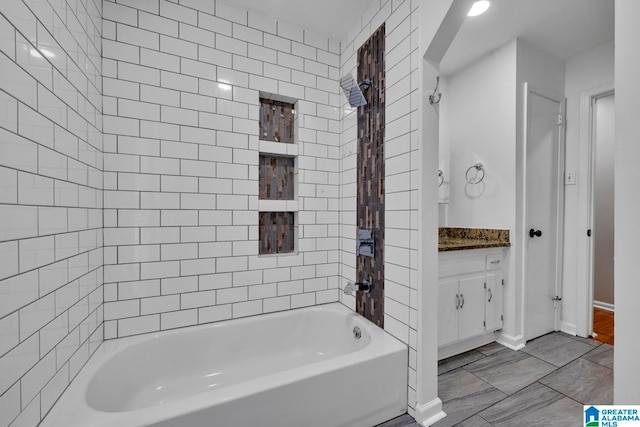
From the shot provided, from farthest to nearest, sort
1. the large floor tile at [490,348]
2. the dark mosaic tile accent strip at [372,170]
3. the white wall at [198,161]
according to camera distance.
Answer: the large floor tile at [490,348] → the dark mosaic tile accent strip at [372,170] → the white wall at [198,161]

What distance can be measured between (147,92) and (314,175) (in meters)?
1.20

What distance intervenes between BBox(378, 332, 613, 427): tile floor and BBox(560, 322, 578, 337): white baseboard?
0.13 meters

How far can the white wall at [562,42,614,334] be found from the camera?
7.99 ft

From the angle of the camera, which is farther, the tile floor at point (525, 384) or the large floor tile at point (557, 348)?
the large floor tile at point (557, 348)

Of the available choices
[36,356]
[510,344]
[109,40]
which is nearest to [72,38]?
[109,40]

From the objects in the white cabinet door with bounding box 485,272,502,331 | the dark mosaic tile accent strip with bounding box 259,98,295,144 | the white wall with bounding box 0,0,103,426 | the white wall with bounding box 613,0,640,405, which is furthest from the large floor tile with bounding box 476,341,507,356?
the white wall with bounding box 0,0,103,426

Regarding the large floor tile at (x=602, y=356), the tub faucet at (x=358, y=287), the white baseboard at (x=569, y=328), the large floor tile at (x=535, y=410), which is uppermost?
the tub faucet at (x=358, y=287)

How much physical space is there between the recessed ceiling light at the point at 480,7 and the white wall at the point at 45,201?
2347 mm

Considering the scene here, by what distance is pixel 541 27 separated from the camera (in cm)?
216

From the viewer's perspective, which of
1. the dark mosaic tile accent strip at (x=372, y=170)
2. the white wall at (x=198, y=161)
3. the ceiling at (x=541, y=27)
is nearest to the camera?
the white wall at (x=198, y=161)

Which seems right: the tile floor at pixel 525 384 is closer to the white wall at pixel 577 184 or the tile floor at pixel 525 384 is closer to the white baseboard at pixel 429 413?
the white baseboard at pixel 429 413

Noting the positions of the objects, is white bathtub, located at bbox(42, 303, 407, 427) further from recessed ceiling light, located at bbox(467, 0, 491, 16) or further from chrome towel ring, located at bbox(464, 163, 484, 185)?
recessed ceiling light, located at bbox(467, 0, 491, 16)

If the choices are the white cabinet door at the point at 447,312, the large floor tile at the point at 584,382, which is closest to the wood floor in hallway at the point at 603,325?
the large floor tile at the point at 584,382

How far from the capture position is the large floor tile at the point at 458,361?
2004 mm
